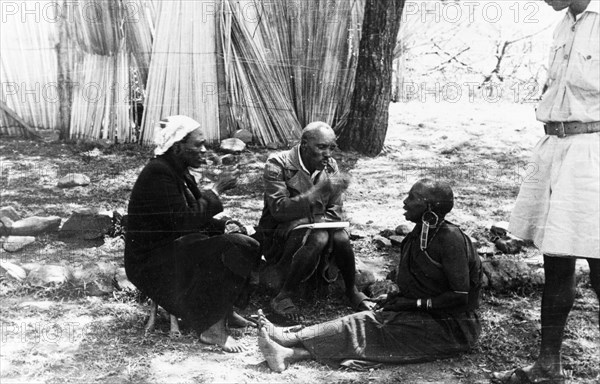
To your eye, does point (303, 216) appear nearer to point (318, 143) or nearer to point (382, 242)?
point (318, 143)

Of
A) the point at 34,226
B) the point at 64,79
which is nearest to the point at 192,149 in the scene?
the point at 34,226

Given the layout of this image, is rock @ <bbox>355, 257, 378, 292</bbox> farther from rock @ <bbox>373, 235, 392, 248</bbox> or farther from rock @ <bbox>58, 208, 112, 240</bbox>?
rock @ <bbox>58, 208, 112, 240</bbox>

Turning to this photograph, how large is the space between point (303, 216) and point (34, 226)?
2457 millimetres

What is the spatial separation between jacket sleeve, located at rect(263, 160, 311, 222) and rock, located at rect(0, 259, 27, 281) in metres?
1.80

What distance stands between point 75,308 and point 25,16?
453cm

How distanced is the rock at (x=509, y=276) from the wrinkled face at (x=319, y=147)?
134cm

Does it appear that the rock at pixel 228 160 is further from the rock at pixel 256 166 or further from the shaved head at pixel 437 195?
the shaved head at pixel 437 195

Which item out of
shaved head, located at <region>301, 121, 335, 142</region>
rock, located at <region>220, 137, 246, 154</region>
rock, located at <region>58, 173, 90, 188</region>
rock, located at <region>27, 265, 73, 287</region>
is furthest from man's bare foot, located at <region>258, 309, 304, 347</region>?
rock, located at <region>220, 137, 246, 154</region>

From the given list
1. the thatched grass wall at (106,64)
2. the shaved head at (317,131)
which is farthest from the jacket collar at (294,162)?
the thatched grass wall at (106,64)

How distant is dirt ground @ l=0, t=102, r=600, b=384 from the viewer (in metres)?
3.55

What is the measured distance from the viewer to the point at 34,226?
17.7 feet

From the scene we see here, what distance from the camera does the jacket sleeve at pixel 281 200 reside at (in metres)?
4.21

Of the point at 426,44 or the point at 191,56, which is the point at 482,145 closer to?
the point at 426,44

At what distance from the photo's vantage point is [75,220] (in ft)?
17.7
